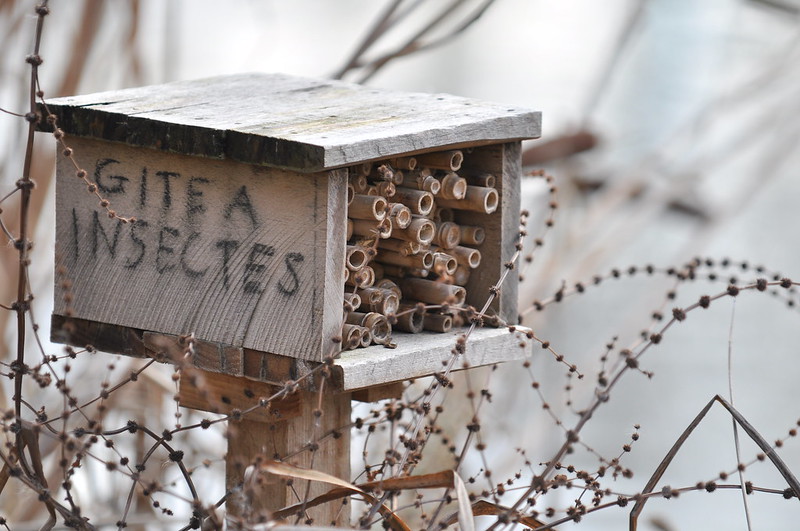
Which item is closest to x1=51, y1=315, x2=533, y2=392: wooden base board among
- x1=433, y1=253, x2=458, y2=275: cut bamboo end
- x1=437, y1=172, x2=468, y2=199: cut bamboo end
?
x1=433, y1=253, x2=458, y2=275: cut bamboo end

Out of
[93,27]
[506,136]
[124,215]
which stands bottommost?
[124,215]

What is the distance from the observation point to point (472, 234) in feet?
5.67

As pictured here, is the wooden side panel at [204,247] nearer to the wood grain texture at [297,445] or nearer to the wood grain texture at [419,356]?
the wood grain texture at [419,356]

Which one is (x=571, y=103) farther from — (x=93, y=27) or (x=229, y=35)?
(x=93, y=27)

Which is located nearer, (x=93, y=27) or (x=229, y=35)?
(x=93, y=27)

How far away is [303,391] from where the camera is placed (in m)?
1.58

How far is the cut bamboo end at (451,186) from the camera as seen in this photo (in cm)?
167

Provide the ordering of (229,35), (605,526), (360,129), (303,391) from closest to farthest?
1. (360,129)
2. (303,391)
3. (229,35)
4. (605,526)

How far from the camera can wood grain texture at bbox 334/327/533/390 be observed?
4.77 ft

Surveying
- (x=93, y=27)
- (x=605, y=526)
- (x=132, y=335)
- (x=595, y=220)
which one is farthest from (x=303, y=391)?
(x=605, y=526)

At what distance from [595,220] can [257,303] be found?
180 cm

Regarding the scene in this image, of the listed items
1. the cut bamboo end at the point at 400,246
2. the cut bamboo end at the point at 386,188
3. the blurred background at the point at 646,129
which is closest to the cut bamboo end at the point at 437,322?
the cut bamboo end at the point at 400,246

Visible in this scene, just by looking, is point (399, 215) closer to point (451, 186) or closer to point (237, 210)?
point (451, 186)

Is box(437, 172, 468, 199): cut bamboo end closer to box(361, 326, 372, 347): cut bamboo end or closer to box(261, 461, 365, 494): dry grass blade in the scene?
box(361, 326, 372, 347): cut bamboo end
